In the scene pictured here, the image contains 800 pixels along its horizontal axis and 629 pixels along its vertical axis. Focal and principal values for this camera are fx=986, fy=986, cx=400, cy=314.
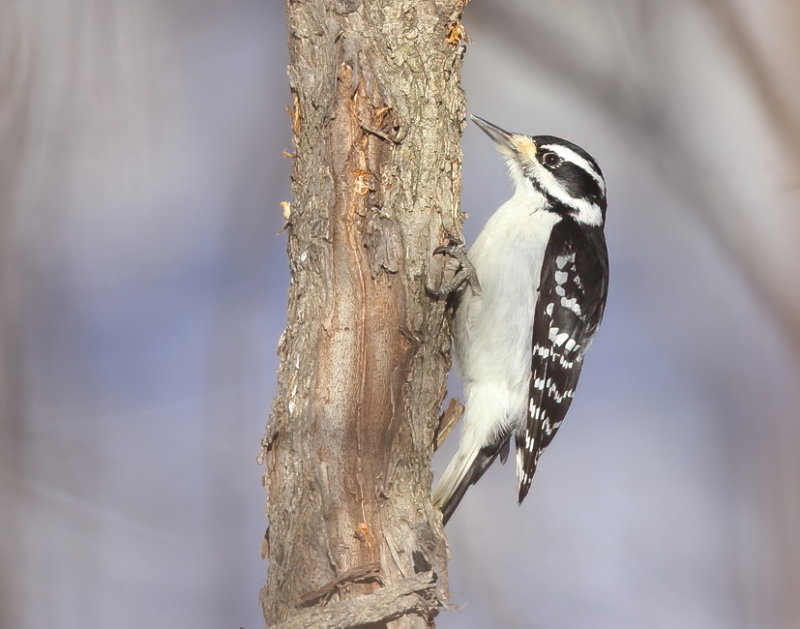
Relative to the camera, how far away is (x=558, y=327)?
12.7 ft

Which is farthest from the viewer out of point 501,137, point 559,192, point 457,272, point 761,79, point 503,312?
point 761,79

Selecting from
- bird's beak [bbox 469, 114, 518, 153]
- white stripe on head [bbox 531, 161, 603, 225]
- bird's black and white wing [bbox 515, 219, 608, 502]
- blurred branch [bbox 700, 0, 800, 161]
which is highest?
blurred branch [bbox 700, 0, 800, 161]

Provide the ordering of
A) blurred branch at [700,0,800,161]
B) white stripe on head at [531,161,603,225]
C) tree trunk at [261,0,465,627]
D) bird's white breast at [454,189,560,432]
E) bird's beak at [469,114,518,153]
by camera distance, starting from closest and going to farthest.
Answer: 1. tree trunk at [261,0,465,627]
2. bird's white breast at [454,189,560,432]
3. white stripe on head at [531,161,603,225]
4. bird's beak at [469,114,518,153]
5. blurred branch at [700,0,800,161]

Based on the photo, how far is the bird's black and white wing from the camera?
3.80m

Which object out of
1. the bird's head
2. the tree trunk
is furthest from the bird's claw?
the bird's head

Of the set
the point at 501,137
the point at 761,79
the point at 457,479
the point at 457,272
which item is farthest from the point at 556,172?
the point at 761,79

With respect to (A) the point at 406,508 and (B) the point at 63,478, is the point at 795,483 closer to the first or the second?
(A) the point at 406,508

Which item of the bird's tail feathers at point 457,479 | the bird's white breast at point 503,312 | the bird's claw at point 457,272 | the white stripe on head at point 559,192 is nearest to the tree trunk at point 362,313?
the bird's claw at point 457,272

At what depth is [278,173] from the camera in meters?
5.30

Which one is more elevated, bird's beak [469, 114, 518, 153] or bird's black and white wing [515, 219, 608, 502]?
bird's beak [469, 114, 518, 153]

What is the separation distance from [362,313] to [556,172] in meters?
1.38

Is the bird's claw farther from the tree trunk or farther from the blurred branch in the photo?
the blurred branch

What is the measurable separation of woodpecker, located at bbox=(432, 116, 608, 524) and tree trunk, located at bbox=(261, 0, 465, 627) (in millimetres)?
590

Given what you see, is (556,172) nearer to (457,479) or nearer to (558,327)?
(558,327)
